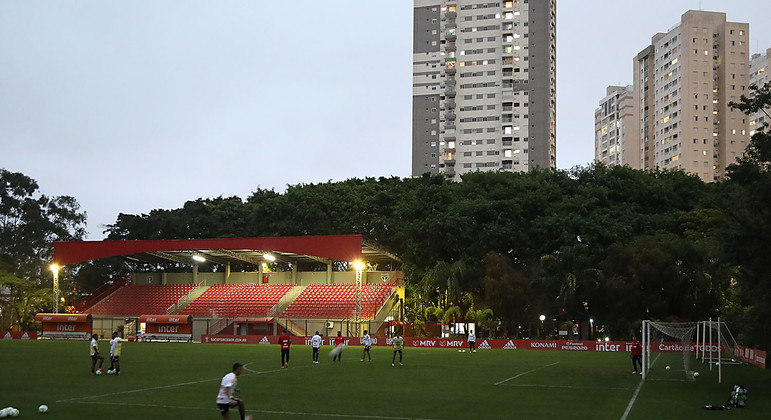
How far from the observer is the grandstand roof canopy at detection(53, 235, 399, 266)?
70125 mm

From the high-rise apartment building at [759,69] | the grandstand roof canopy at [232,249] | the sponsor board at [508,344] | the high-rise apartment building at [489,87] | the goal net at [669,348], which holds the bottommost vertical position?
the sponsor board at [508,344]

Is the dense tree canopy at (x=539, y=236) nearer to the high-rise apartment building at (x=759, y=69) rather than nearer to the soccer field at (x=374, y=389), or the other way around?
the soccer field at (x=374, y=389)

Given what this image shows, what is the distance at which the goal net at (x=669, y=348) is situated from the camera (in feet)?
111

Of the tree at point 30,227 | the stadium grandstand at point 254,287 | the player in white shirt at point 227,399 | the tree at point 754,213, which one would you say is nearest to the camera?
the player in white shirt at point 227,399

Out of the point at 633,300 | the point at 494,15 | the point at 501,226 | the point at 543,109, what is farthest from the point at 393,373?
the point at 494,15

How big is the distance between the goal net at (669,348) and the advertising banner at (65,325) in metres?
49.8

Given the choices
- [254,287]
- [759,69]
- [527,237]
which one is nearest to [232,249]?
[254,287]

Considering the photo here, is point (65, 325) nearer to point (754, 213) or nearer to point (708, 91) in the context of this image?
point (754, 213)

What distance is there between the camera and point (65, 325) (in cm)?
7194

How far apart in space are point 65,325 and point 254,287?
18.7m

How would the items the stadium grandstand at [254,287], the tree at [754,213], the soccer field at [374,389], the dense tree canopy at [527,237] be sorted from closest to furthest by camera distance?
1. the soccer field at [374,389]
2. the tree at [754,213]
3. the dense tree canopy at [527,237]
4. the stadium grandstand at [254,287]

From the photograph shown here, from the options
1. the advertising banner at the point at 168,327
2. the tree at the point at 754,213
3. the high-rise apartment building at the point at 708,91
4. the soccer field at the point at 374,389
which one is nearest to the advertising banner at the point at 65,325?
the advertising banner at the point at 168,327

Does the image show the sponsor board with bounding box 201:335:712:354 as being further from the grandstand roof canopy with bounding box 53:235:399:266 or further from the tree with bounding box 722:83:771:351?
the tree with bounding box 722:83:771:351

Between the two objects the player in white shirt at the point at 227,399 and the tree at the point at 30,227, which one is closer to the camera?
the player in white shirt at the point at 227,399
